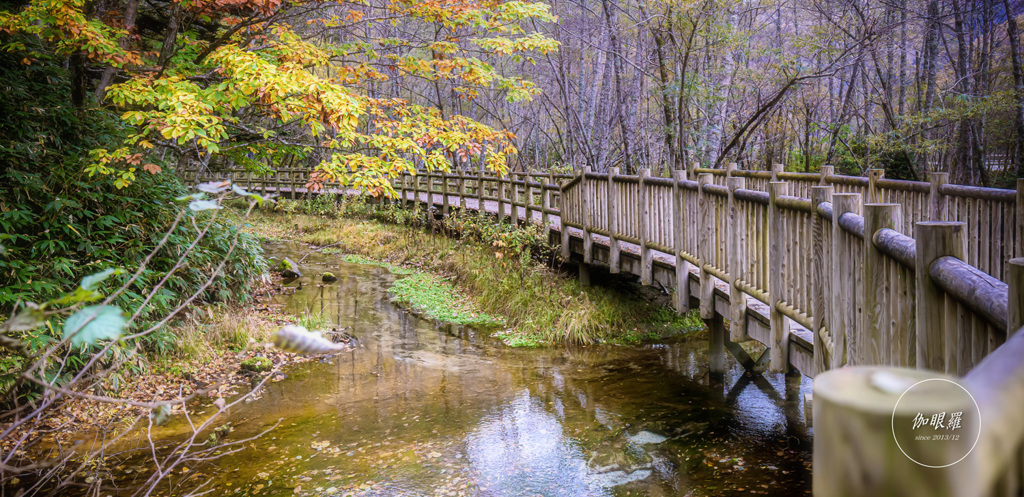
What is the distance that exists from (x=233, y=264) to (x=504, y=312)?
458cm

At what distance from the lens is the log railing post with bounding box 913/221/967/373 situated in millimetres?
2264

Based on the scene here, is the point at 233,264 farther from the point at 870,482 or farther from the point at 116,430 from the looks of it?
the point at 870,482

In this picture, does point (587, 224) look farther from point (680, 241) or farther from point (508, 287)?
point (680, 241)

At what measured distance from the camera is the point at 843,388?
60cm

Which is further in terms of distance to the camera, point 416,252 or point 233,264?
point 416,252

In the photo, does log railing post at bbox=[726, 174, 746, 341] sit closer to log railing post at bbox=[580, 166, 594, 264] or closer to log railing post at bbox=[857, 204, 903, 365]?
log railing post at bbox=[857, 204, 903, 365]

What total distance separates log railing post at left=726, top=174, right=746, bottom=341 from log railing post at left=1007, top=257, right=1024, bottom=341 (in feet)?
16.0

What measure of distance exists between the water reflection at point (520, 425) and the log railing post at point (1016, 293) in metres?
4.66

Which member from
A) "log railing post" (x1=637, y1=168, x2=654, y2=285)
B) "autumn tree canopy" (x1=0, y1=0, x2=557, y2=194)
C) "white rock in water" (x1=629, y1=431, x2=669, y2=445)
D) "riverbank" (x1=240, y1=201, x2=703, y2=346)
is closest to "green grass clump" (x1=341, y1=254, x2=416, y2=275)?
"riverbank" (x1=240, y1=201, x2=703, y2=346)

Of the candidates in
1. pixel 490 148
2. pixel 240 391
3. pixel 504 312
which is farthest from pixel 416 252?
pixel 240 391

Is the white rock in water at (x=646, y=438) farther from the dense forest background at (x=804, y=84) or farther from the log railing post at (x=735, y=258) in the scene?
the dense forest background at (x=804, y=84)

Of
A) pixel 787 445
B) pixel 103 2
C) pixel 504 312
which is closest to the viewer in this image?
pixel 787 445

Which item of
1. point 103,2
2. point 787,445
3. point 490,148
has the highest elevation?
point 103,2

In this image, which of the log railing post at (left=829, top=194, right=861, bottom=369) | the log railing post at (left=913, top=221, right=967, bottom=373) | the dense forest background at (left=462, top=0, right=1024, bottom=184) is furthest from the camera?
the dense forest background at (left=462, top=0, right=1024, bottom=184)
